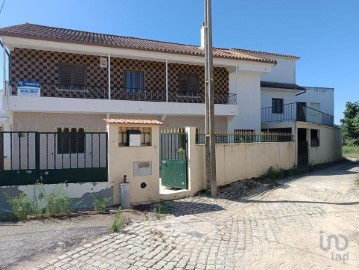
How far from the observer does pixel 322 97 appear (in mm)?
27484

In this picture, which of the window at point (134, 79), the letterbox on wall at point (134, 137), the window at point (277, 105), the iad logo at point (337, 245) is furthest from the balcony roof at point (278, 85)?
the iad logo at point (337, 245)

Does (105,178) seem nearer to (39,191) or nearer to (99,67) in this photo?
(39,191)

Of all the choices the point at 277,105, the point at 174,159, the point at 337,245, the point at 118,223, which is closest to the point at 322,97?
the point at 277,105

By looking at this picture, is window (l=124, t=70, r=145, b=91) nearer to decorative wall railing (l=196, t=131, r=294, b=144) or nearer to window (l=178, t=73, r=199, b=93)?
window (l=178, t=73, r=199, b=93)

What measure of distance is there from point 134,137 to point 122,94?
776cm

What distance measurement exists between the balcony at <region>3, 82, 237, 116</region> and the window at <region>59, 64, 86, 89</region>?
0.45 ft

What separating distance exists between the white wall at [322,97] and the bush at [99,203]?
2257 centimetres

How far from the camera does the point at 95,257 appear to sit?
16.4 ft

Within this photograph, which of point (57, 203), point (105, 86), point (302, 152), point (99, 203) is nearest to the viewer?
point (57, 203)

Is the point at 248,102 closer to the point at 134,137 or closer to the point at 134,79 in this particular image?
the point at 134,79

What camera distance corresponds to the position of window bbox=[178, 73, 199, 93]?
17641mm

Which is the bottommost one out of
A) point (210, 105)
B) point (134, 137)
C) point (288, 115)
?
point (134, 137)

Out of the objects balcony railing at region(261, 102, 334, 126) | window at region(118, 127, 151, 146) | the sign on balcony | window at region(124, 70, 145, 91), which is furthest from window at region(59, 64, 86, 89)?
balcony railing at region(261, 102, 334, 126)

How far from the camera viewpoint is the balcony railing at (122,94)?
14.6m
